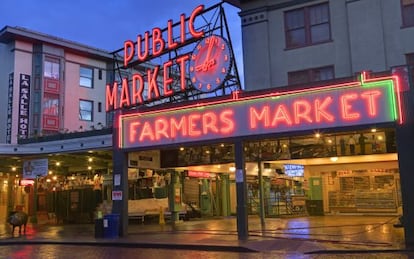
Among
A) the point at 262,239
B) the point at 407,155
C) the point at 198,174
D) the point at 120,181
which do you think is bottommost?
the point at 262,239

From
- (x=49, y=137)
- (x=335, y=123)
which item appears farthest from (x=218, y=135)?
(x=49, y=137)

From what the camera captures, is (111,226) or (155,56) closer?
(111,226)

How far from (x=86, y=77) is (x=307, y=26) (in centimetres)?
2533

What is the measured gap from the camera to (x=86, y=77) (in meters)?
43.3

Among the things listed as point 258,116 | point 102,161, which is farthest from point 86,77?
point 258,116

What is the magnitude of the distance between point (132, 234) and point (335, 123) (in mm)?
9604

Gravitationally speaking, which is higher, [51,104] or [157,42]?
[157,42]

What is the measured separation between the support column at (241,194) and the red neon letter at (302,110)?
2444 millimetres

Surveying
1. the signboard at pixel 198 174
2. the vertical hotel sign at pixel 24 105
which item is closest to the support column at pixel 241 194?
the signboard at pixel 198 174

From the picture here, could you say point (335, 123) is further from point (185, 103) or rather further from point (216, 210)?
point (216, 210)

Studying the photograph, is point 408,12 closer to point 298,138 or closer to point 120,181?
point 298,138

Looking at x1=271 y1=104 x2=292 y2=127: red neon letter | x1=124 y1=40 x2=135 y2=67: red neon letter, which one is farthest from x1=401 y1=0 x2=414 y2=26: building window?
x1=124 y1=40 x2=135 y2=67: red neon letter

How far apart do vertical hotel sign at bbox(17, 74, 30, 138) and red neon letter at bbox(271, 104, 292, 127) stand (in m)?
24.7

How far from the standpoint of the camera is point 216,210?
3347 centimetres
